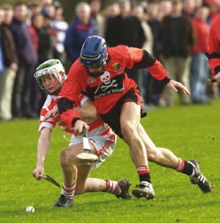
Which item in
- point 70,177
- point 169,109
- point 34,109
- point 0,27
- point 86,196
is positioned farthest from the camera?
point 169,109

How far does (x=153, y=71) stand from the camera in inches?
335

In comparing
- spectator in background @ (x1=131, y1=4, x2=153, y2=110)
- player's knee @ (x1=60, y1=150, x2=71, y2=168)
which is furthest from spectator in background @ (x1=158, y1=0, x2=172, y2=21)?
player's knee @ (x1=60, y1=150, x2=71, y2=168)

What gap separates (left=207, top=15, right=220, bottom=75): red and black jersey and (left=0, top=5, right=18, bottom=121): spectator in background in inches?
335

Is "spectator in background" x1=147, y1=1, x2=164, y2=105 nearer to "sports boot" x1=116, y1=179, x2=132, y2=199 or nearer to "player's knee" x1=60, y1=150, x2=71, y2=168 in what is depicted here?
"sports boot" x1=116, y1=179, x2=132, y2=199

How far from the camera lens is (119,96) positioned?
27.0 feet

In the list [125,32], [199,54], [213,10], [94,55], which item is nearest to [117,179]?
[94,55]

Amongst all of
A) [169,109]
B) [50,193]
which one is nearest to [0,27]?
[169,109]

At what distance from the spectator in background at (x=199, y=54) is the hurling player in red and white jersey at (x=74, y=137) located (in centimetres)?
1237

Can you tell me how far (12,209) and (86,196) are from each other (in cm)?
100

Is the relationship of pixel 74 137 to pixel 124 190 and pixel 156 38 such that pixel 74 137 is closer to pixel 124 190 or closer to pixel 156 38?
pixel 124 190

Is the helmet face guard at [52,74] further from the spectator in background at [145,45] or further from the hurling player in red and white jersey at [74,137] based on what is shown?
the spectator in background at [145,45]

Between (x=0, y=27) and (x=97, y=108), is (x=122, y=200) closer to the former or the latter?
(x=97, y=108)

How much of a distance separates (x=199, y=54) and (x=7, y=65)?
19.0 feet

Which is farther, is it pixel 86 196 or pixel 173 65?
pixel 173 65
